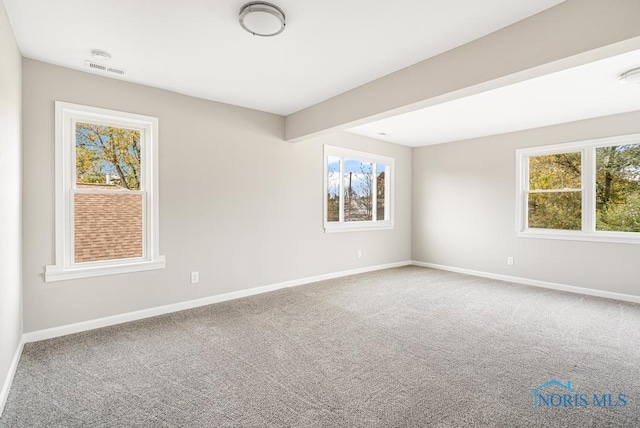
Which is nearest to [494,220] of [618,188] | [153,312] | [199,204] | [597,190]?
[597,190]

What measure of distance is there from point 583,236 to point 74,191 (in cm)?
633

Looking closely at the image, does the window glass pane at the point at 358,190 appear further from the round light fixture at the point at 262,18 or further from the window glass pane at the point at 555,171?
the round light fixture at the point at 262,18

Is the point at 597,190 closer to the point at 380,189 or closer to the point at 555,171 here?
the point at 555,171

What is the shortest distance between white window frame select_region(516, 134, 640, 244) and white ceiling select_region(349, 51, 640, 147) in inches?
15.0

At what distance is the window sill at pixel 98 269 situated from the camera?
9.70 feet

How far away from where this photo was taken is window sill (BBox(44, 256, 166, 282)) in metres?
2.96

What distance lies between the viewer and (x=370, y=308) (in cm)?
384

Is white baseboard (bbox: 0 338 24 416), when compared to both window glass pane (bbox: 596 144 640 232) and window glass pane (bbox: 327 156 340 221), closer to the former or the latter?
window glass pane (bbox: 327 156 340 221)

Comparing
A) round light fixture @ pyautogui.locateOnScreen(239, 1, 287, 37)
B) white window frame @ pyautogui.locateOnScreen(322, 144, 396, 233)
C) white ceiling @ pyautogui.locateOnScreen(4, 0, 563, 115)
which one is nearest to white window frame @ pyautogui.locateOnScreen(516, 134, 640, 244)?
white window frame @ pyautogui.locateOnScreen(322, 144, 396, 233)

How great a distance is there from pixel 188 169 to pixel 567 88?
4.26 meters

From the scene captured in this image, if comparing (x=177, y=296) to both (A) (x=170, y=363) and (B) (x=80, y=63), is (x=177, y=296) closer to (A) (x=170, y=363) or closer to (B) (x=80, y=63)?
(A) (x=170, y=363)

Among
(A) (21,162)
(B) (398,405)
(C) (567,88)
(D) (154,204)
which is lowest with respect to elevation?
(B) (398,405)

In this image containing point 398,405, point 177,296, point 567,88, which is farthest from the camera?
point 177,296

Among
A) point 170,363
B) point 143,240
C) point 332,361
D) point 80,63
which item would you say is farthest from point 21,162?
point 332,361
